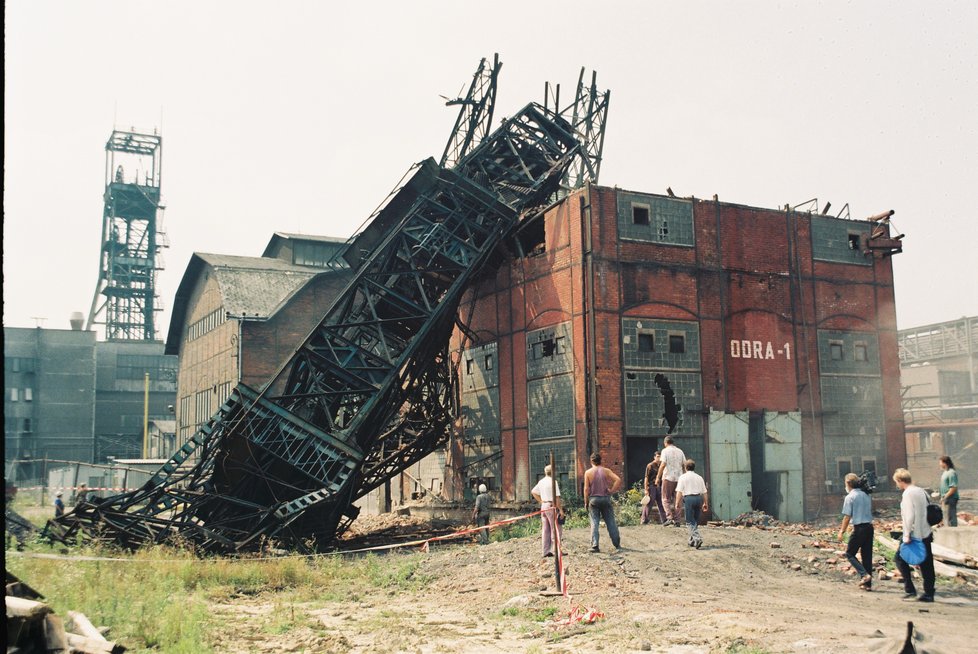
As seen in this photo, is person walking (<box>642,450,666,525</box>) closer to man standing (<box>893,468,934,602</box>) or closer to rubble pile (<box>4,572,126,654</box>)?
man standing (<box>893,468,934,602</box>)

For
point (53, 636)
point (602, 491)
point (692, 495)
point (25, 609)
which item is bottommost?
point (53, 636)

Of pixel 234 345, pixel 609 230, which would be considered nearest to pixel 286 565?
pixel 609 230

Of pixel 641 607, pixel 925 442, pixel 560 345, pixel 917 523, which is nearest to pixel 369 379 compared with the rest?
pixel 560 345

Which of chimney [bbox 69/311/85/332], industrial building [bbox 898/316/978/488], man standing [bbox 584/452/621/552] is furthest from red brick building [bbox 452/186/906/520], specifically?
chimney [bbox 69/311/85/332]

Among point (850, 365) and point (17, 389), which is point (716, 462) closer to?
point (850, 365)

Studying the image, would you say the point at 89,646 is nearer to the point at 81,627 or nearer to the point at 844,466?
the point at 81,627

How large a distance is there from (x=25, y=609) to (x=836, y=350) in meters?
22.9

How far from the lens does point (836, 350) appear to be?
84.2 ft

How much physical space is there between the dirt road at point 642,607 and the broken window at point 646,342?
702 cm

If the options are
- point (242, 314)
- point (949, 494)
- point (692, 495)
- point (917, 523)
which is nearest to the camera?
point (917, 523)

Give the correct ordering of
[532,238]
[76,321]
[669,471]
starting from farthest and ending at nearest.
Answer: [76,321]
[532,238]
[669,471]

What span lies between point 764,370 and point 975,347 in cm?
3659

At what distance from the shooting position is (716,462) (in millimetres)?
22859

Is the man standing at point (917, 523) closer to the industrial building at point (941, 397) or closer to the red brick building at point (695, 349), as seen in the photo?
the red brick building at point (695, 349)
